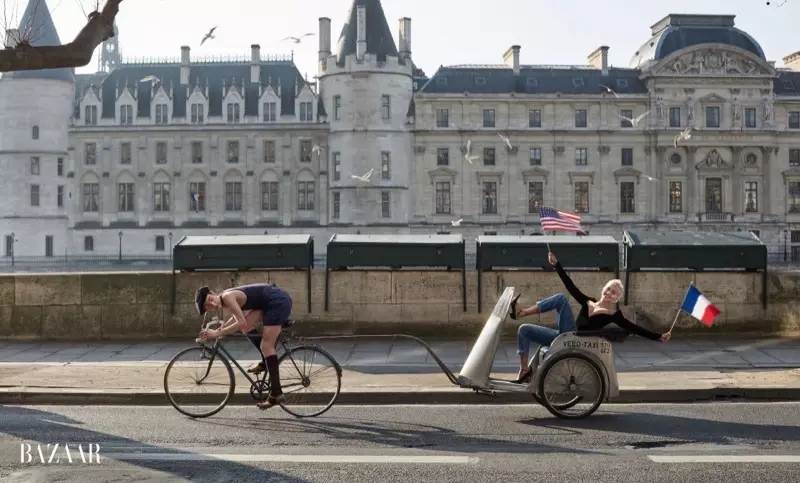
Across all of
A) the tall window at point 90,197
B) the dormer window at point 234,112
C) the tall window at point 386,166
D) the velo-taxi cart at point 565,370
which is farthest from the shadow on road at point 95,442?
the tall window at point 90,197

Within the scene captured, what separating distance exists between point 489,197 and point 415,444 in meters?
68.5

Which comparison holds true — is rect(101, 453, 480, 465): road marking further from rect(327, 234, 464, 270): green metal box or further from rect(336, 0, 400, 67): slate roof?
rect(336, 0, 400, 67): slate roof

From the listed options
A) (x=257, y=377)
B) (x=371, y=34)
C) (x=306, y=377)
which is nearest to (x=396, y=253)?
(x=306, y=377)

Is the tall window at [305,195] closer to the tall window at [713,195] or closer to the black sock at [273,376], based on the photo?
the tall window at [713,195]

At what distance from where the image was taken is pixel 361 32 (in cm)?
7319

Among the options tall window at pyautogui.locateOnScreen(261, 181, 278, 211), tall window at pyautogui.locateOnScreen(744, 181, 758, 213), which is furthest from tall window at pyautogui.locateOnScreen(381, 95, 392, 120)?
tall window at pyautogui.locateOnScreen(744, 181, 758, 213)

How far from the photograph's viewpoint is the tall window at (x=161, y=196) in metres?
77.2

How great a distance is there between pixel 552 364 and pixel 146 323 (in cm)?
884

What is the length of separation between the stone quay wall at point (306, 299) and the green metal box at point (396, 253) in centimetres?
21

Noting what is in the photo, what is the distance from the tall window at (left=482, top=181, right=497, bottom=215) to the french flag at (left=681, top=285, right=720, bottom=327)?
219 feet

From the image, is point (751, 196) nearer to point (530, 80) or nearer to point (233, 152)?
point (530, 80)

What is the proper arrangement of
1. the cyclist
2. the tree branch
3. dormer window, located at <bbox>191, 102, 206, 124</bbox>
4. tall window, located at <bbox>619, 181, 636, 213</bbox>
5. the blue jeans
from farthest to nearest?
tall window, located at <bbox>619, 181, 636, 213</bbox>
dormer window, located at <bbox>191, 102, 206, 124</bbox>
the tree branch
the blue jeans
the cyclist

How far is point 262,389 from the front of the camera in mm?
10266

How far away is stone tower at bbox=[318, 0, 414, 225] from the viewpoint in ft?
241
